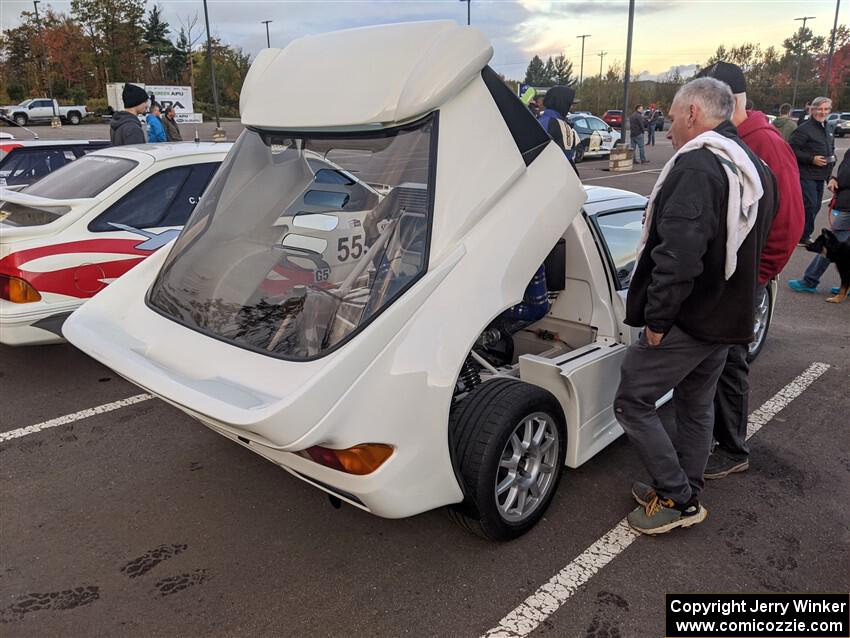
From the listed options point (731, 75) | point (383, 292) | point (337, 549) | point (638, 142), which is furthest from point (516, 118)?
point (638, 142)

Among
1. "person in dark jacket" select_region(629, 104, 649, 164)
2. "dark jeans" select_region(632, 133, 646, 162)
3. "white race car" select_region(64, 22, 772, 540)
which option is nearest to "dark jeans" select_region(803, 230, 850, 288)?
"white race car" select_region(64, 22, 772, 540)

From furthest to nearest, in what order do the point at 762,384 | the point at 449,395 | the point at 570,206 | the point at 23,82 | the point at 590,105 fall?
the point at 590,105, the point at 23,82, the point at 762,384, the point at 570,206, the point at 449,395

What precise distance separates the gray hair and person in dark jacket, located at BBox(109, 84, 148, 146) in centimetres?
597

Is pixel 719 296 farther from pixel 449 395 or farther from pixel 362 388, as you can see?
pixel 362 388

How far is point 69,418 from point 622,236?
366cm

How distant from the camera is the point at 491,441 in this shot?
100 inches

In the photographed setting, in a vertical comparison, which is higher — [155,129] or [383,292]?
[155,129]

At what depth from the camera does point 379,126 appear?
103 inches

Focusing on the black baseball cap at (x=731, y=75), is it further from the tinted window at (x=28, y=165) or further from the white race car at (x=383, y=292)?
the tinted window at (x=28, y=165)

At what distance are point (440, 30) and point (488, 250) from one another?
92 centimetres

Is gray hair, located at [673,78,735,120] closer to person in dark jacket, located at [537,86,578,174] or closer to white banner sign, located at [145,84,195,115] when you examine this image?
person in dark jacket, located at [537,86,578,174]

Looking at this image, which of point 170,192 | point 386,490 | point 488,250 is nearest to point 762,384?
point 488,250

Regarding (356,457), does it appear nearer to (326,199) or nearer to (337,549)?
(337,549)

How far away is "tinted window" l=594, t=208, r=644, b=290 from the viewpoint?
3725mm
